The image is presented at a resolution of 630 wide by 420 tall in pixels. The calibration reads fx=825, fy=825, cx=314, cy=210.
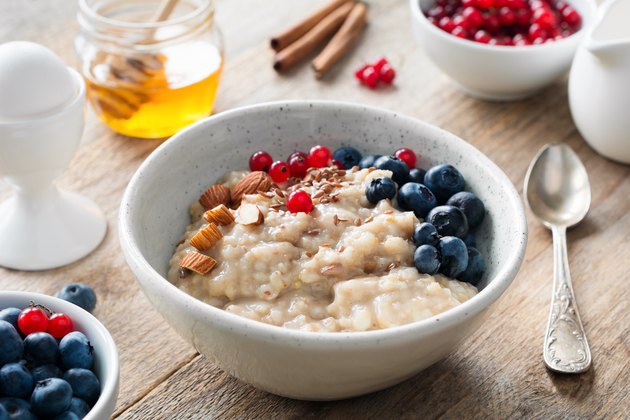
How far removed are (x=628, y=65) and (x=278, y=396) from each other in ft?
4.38

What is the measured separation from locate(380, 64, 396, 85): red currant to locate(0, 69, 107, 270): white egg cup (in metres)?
1.04

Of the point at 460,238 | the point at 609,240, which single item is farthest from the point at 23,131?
the point at 609,240

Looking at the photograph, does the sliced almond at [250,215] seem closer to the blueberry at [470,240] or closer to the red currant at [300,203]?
the red currant at [300,203]

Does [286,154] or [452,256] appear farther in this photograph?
[286,154]

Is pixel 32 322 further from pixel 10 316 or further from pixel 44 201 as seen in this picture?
pixel 44 201

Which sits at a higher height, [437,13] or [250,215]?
[250,215]

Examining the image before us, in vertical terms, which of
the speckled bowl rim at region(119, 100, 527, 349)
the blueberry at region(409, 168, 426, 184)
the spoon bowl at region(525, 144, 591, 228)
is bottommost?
the spoon bowl at region(525, 144, 591, 228)

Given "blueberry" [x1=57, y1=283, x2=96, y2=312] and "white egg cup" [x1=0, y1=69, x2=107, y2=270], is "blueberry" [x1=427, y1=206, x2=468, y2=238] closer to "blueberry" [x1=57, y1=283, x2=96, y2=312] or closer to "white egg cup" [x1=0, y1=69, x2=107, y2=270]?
"blueberry" [x1=57, y1=283, x2=96, y2=312]

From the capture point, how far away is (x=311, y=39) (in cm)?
285

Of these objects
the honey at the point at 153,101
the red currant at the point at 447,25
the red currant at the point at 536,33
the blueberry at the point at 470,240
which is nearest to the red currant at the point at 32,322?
the blueberry at the point at 470,240

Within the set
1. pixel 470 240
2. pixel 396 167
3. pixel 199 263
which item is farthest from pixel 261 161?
pixel 470 240

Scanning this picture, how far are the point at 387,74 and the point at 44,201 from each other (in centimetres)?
118

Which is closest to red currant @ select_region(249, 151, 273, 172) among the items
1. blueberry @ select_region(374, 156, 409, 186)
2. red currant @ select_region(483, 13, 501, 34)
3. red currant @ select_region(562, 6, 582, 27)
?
blueberry @ select_region(374, 156, 409, 186)

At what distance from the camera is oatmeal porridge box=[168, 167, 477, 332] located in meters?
1.54
